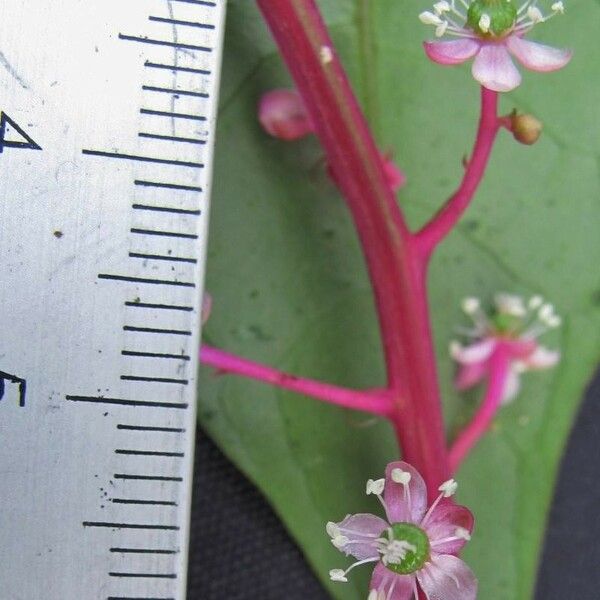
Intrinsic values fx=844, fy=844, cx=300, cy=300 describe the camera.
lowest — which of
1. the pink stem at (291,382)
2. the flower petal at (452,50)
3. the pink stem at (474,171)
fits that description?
the pink stem at (291,382)

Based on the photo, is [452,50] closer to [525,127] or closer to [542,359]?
[525,127]

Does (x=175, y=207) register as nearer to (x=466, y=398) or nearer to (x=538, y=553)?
(x=466, y=398)

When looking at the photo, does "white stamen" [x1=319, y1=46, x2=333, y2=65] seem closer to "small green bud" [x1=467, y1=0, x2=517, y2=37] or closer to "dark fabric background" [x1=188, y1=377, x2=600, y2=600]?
"small green bud" [x1=467, y1=0, x2=517, y2=37]

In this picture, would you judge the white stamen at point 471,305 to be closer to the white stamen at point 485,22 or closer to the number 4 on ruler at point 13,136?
the white stamen at point 485,22

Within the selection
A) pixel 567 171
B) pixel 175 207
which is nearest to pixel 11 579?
pixel 175 207

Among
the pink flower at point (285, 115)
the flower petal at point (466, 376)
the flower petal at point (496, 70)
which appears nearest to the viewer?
the flower petal at point (496, 70)

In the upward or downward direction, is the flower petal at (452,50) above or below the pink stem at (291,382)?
above

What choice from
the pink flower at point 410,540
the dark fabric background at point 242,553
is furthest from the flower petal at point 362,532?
the dark fabric background at point 242,553
